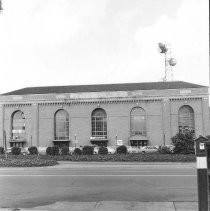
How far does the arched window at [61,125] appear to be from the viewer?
5325 centimetres

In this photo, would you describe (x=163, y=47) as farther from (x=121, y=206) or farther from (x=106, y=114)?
(x=121, y=206)

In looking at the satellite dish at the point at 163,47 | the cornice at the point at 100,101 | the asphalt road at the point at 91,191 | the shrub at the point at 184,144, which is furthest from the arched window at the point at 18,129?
the asphalt road at the point at 91,191

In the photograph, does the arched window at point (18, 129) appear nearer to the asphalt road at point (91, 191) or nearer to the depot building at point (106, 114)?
the depot building at point (106, 114)

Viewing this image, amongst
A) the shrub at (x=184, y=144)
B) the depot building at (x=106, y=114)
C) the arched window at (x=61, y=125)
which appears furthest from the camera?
→ the arched window at (x=61, y=125)

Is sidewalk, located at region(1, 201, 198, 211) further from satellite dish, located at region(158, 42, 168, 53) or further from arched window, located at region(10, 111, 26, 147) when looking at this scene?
satellite dish, located at region(158, 42, 168, 53)

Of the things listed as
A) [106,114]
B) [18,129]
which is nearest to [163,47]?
[106,114]

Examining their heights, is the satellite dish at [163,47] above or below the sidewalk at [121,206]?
above

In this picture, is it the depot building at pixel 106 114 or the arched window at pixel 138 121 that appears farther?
the arched window at pixel 138 121

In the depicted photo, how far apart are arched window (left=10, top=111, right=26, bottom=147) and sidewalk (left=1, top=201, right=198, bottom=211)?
44853 mm

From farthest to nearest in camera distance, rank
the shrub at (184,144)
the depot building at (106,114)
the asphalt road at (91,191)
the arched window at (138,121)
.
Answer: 1. the arched window at (138,121)
2. the depot building at (106,114)
3. the shrub at (184,144)
4. the asphalt road at (91,191)

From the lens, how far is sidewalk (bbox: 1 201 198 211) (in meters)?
8.77

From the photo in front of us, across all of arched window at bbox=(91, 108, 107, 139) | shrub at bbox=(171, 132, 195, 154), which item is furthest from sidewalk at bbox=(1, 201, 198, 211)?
arched window at bbox=(91, 108, 107, 139)

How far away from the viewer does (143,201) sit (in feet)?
32.6

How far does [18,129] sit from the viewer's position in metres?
54.1
